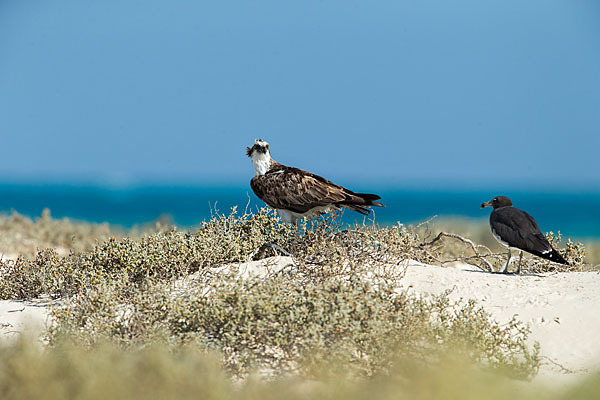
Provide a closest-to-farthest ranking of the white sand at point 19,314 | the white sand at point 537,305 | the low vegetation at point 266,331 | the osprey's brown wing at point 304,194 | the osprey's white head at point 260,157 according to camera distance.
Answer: the low vegetation at point 266,331, the white sand at point 537,305, the white sand at point 19,314, the osprey's brown wing at point 304,194, the osprey's white head at point 260,157

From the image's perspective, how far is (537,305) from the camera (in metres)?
6.32

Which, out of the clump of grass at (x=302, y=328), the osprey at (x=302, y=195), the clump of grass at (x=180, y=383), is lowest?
the clump of grass at (x=180, y=383)

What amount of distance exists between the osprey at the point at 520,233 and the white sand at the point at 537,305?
400 millimetres

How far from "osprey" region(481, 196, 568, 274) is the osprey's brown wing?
1.52 metres

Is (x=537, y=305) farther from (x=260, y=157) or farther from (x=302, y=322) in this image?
(x=260, y=157)

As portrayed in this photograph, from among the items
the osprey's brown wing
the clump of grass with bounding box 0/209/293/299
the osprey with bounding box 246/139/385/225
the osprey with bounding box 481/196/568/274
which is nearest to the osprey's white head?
the osprey with bounding box 246/139/385/225

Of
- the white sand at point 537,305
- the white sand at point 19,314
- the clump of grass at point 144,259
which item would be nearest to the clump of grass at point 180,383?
the white sand at point 537,305

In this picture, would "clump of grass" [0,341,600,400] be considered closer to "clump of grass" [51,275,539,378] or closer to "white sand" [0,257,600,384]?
"clump of grass" [51,275,539,378]

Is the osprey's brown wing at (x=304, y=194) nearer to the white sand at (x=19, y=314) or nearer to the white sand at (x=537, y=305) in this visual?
the white sand at (x=537, y=305)

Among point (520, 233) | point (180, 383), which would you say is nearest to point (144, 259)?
point (180, 383)

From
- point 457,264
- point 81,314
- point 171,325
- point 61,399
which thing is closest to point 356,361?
point 171,325

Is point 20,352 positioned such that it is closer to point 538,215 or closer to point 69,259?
point 69,259

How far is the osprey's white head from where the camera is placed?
870 cm

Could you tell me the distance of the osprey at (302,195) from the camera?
7996mm
